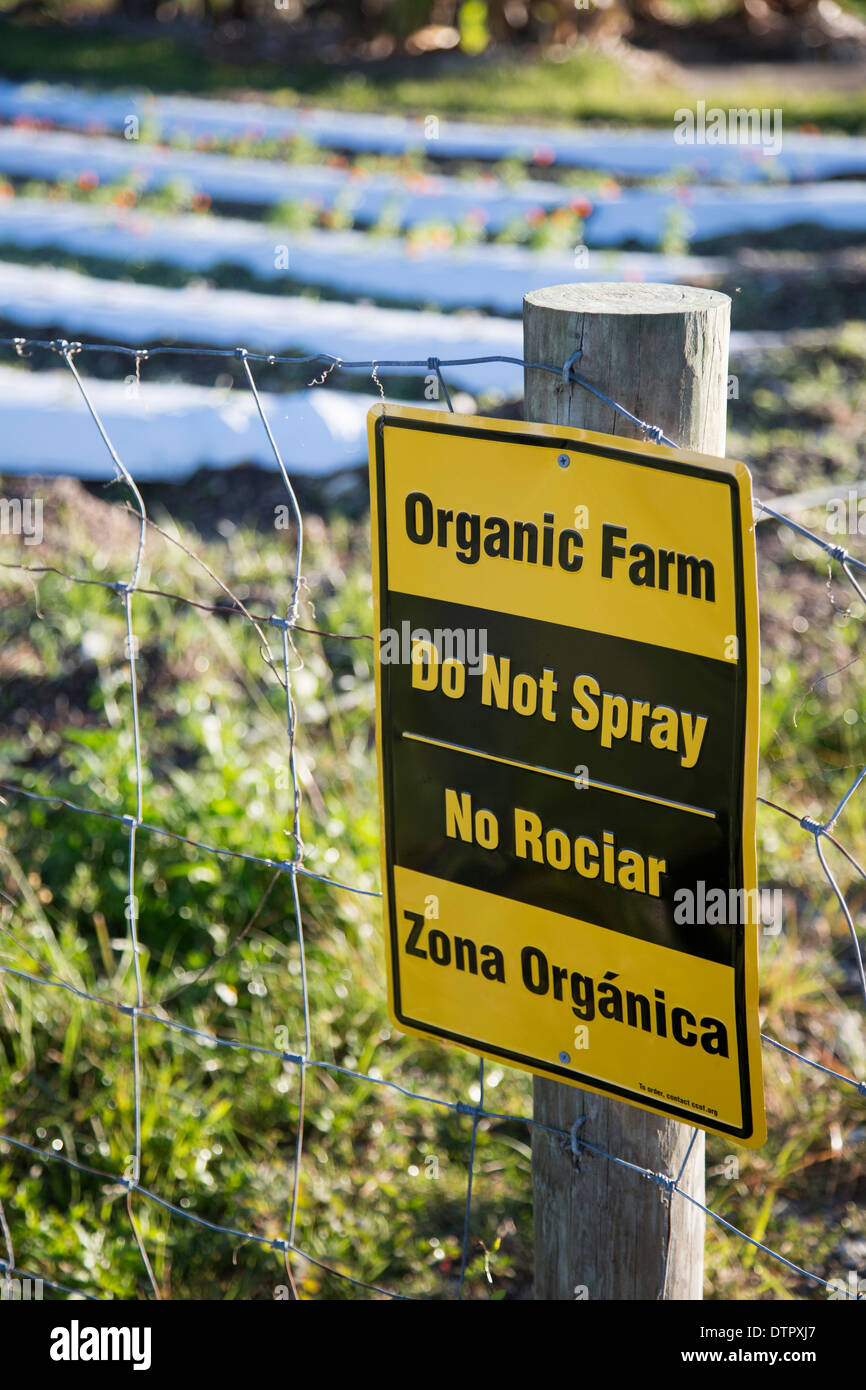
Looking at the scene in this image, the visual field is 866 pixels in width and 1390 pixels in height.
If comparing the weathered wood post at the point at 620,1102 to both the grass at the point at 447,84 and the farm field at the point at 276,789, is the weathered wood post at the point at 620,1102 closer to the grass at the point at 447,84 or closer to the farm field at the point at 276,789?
the farm field at the point at 276,789

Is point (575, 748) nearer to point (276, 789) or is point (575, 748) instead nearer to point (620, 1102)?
point (620, 1102)

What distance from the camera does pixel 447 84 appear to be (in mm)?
15156

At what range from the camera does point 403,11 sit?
54.5 feet

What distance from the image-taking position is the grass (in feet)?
45.7

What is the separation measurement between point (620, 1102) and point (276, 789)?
1.52 m

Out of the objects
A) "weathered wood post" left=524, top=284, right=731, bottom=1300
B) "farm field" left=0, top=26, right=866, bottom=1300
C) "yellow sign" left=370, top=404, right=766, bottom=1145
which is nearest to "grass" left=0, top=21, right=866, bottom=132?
"farm field" left=0, top=26, right=866, bottom=1300

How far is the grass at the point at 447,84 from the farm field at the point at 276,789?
23.8 feet

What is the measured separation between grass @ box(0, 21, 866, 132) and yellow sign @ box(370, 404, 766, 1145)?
1324 centimetres

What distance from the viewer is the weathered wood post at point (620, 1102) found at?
1.32 meters

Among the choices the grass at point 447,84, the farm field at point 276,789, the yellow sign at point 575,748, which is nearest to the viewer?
the yellow sign at point 575,748

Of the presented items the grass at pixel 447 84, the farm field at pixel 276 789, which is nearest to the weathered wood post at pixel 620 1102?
the farm field at pixel 276 789

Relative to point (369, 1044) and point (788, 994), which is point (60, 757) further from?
point (788, 994)

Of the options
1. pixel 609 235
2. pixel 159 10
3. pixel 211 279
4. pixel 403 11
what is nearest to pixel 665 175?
pixel 609 235

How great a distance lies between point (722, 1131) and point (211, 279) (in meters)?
6.94
